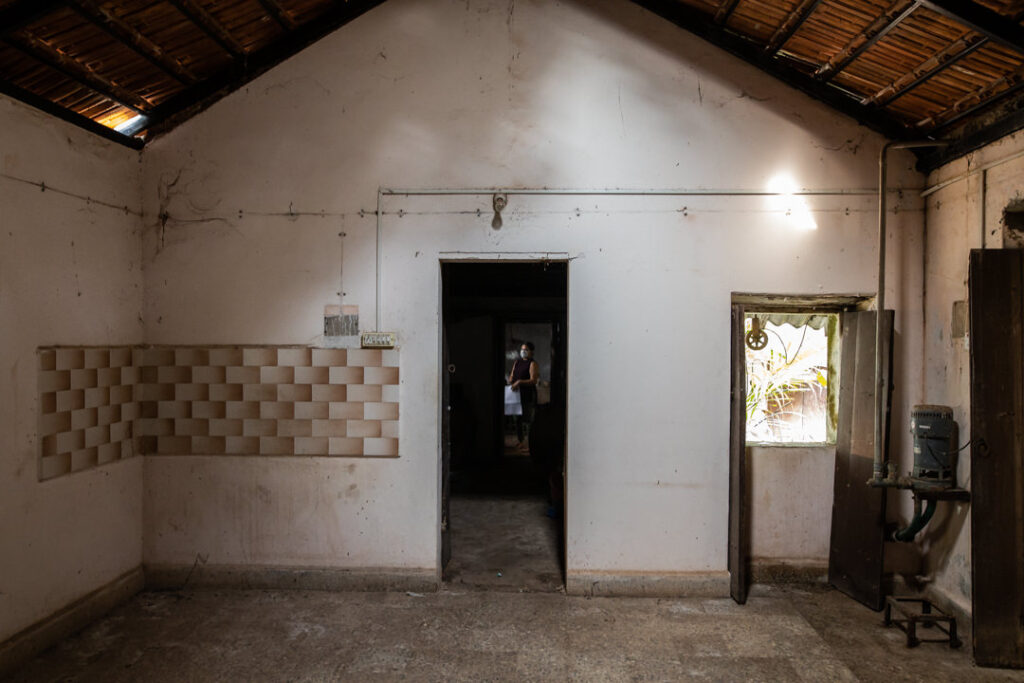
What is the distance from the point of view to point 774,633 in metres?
3.25

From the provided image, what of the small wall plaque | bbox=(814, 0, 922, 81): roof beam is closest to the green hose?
bbox=(814, 0, 922, 81): roof beam

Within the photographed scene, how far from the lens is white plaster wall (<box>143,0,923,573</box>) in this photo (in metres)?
3.71

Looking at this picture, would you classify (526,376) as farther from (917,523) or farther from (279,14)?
(279,14)

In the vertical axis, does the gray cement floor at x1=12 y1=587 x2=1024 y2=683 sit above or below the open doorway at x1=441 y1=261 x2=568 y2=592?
below

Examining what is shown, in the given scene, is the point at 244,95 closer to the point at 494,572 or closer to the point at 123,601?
the point at 123,601

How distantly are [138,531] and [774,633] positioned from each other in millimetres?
4205

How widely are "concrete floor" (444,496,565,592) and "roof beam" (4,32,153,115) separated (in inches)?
151

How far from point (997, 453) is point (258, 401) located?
4.49 meters

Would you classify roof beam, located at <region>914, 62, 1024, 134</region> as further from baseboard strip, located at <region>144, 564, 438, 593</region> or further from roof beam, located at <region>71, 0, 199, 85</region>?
roof beam, located at <region>71, 0, 199, 85</region>

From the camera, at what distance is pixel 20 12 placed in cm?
265

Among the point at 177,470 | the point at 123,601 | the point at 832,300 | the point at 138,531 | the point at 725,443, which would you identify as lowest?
the point at 123,601

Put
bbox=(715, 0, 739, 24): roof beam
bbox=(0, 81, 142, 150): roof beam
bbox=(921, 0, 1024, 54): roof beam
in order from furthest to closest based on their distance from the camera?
bbox=(715, 0, 739, 24): roof beam
bbox=(0, 81, 142, 150): roof beam
bbox=(921, 0, 1024, 54): roof beam

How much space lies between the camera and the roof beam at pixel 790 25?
9.97 feet

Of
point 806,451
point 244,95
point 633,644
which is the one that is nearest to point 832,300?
point 806,451
